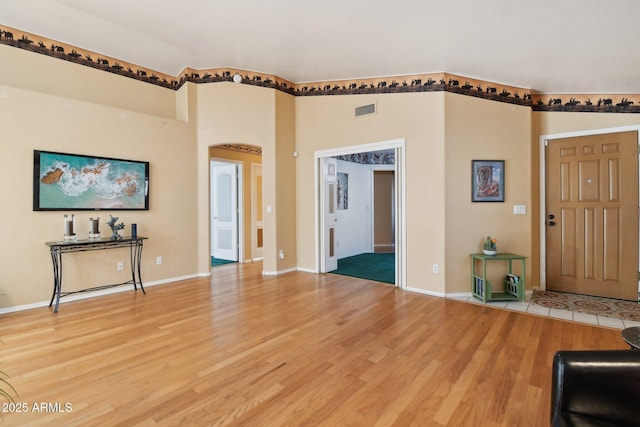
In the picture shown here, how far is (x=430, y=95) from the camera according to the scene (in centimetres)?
420

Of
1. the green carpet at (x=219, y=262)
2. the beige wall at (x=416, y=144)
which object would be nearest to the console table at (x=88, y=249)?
the green carpet at (x=219, y=262)

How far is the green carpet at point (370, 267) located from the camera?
5305 millimetres

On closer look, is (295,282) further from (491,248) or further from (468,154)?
(468,154)

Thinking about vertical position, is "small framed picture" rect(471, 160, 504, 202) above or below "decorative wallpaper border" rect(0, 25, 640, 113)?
below

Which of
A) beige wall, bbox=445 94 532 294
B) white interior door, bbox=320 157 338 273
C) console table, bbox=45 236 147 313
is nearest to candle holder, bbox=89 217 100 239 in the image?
console table, bbox=45 236 147 313

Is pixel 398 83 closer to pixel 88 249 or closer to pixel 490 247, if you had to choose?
pixel 490 247

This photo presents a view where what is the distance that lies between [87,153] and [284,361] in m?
3.80

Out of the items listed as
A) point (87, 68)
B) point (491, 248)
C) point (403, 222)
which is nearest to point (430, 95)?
point (403, 222)

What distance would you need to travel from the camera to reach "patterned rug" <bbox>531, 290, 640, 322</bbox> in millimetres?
3492

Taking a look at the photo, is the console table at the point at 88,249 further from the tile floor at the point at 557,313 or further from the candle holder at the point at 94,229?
the tile floor at the point at 557,313

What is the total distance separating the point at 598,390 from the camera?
4.25ft

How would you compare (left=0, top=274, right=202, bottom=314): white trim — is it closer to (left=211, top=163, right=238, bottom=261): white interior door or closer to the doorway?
the doorway

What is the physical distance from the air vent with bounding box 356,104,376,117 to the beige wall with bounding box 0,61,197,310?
280 centimetres

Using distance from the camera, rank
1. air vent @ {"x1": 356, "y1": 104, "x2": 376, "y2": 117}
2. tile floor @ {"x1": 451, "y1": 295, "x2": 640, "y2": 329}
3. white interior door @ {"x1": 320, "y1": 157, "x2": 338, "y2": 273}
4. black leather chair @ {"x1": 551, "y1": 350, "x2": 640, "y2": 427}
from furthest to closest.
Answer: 1. white interior door @ {"x1": 320, "y1": 157, "x2": 338, "y2": 273}
2. air vent @ {"x1": 356, "y1": 104, "x2": 376, "y2": 117}
3. tile floor @ {"x1": 451, "y1": 295, "x2": 640, "y2": 329}
4. black leather chair @ {"x1": 551, "y1": 350, "x2": 640, "y2": 427}
